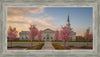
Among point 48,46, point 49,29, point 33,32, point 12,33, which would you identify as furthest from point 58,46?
point 12,33

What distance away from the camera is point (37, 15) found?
2.38 metres

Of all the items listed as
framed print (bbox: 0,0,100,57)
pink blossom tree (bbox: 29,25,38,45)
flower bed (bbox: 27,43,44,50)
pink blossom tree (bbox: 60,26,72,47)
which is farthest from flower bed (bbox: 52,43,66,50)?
pink blossom tree (bbox: 29,25,38,45)

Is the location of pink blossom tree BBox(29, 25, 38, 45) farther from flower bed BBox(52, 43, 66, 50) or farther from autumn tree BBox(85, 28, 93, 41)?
autumn tree BBox(85, 28, 93, 41)

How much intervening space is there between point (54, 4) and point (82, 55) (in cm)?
127

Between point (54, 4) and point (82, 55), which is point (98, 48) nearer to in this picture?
point (82, 55)

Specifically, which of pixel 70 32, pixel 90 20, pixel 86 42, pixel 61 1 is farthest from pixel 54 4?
pixel 86 42

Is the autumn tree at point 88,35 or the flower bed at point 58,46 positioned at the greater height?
the autumn tree at point 88,35

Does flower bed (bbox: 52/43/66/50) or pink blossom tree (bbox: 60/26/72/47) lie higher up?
pink blossom tree (bbox: 60/26/72/47)

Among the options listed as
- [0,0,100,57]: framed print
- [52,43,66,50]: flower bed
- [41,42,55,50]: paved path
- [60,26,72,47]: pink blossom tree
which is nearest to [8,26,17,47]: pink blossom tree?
[0,0,100,57]: framed print

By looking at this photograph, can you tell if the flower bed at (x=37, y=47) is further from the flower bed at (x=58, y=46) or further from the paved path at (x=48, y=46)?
the flower bed at (x=58, y=46)

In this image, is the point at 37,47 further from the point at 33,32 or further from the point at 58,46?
the point at 58,46

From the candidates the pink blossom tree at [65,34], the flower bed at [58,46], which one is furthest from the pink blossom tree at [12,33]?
the pink blossom tree at [65,34]

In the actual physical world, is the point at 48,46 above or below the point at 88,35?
below

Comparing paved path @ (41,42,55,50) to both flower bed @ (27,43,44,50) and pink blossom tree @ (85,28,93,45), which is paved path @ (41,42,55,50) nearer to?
flower bed @ (27,43,44,50)
